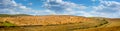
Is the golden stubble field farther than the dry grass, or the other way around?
the dry grass

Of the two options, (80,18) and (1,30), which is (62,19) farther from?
(1,30)

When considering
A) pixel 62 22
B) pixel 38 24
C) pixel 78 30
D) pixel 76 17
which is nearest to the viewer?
pixel 78 30

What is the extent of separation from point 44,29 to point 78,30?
207cm

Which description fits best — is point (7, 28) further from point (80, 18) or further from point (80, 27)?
point (80, 18)

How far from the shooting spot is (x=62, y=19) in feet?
73.0

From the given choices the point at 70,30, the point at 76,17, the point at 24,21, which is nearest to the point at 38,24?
the point at 24,21

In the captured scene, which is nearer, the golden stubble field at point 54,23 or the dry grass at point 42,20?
the golden stubble field at point 54,23

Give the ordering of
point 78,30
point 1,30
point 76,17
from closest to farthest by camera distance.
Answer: point 1,30
point 78,30
point 76,17

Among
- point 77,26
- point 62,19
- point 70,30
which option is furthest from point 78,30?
point 62,19

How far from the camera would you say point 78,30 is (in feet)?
62.4

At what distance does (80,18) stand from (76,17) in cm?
37

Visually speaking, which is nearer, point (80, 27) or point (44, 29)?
point (44, 29)

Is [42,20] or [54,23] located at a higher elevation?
[42,20]

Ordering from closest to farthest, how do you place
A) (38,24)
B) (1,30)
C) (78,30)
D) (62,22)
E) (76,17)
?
1. (1,30)
2. (78,30)
3. (38,24)
4. (62,22)
5. (76,17)
